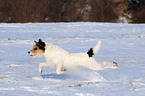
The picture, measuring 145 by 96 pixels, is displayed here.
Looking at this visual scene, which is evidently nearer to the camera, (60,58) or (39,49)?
(39,49)

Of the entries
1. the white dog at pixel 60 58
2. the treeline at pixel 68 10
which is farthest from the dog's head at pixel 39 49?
the treeline at pixel 68 10

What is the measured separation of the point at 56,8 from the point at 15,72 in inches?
2742

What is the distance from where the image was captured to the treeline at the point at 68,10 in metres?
69.3

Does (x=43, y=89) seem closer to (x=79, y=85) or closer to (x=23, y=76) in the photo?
(x=79, y=85)

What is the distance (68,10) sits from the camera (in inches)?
3051

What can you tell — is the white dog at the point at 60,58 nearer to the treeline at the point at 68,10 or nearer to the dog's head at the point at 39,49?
the dog's head at the point at 39,49

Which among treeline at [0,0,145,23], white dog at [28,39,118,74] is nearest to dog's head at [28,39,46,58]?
white dog at [28,39,118,74]

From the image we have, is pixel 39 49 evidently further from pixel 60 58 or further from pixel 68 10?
pixel 68 10

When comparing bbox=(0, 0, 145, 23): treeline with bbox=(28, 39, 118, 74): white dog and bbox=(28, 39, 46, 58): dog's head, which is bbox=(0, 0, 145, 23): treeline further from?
bbox=(28, 39, 46, 58): dog's head

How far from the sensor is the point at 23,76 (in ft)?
28.9

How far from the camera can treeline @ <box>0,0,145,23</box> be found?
69312 mm

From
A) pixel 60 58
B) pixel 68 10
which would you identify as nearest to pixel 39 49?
pixel 60 58

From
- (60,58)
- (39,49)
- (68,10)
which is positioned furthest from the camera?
(68,10)

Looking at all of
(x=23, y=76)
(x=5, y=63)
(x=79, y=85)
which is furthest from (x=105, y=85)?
(x=5, y=63)
